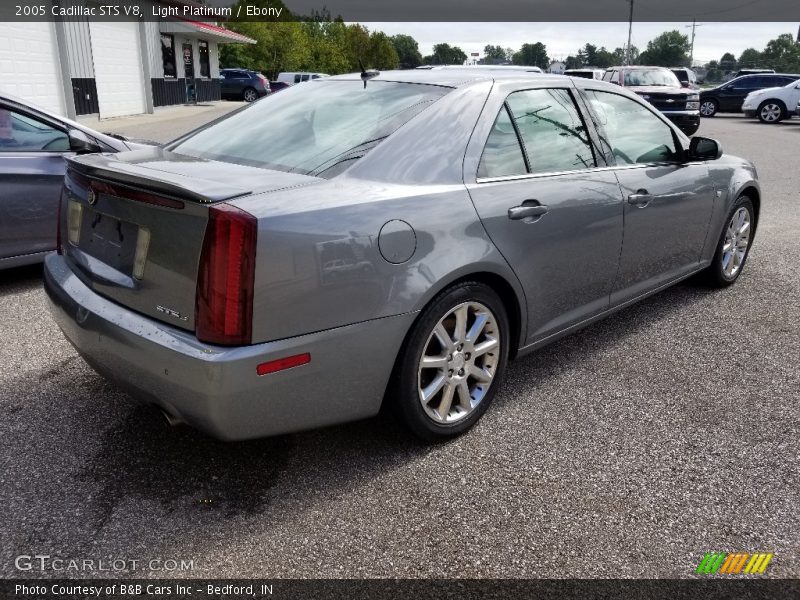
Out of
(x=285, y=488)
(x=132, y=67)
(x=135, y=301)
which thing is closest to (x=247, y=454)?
(x=285, y=488)

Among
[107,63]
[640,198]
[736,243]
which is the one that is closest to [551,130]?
[640,198]

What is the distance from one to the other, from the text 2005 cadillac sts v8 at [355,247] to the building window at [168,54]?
26.3m

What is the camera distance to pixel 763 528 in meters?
2.50

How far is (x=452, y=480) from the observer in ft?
9.12

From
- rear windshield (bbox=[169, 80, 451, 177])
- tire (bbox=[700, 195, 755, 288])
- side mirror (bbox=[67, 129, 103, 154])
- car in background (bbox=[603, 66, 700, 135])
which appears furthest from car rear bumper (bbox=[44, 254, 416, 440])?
car in background (bbox=[603, 66, 700, 135])

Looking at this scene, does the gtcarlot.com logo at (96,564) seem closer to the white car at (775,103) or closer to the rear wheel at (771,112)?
the white car at (775,103)

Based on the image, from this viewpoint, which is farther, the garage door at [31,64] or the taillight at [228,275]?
the garage door at [31,64]

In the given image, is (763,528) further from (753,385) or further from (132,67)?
(132,67)

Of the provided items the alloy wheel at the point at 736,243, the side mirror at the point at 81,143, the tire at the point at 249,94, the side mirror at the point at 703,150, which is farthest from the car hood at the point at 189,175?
the tire at the point at 249,94

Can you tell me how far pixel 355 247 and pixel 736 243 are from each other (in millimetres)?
3815

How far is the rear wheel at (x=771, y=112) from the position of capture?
23875 mm

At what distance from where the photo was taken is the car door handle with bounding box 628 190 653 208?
3729mm

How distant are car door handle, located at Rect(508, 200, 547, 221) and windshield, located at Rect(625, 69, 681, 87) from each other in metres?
17.7

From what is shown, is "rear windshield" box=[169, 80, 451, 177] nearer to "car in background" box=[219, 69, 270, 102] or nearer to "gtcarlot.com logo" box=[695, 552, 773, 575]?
"gtcarlot.com logo" box=[695, 552, 773, 575]
